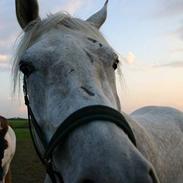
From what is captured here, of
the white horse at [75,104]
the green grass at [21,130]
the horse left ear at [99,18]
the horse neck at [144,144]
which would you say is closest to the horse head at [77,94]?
the white horse at [75,104]

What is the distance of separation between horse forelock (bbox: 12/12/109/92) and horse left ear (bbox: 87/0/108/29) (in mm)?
397

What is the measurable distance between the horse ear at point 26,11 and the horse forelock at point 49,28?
0.11 metres

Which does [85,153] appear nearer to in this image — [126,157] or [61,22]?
[126,157]

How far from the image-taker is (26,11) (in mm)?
3225

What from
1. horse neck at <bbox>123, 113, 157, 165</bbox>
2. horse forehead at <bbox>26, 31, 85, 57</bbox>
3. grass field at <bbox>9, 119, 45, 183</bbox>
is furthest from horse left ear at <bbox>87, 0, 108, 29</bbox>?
grass field at <bbox>9, 119, 45, 183</bbox>

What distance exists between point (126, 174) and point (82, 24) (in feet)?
4.68

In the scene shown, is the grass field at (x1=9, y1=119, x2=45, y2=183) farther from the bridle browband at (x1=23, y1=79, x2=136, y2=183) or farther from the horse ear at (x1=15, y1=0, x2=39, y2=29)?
the bridle browband at (x1=23, y1=79, x2=136, y2=183)

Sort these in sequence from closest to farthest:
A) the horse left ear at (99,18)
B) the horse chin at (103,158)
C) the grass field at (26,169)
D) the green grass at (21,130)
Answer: the horse chin at (103,158) → the horse left ear at (99,18) → the grass field at (26,169) → the green grass at (21,130)

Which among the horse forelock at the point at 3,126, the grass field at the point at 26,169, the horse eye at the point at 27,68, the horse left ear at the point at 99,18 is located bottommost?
the grass field at the point at 26,169

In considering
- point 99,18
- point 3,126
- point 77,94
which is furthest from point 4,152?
point 77,94

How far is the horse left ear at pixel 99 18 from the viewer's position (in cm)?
346

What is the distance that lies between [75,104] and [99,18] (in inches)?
58.8

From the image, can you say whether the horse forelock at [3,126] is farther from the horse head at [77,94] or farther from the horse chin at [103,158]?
the horse chin at [103,158]

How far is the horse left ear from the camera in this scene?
3.46 meters
